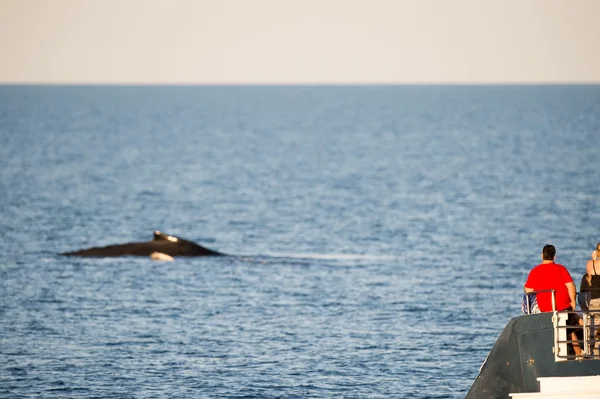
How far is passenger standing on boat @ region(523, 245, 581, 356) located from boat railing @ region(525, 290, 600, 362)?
0.31ft

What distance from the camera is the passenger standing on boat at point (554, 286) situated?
101 ft

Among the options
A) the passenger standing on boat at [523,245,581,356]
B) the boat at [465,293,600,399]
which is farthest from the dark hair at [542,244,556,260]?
the boat at [465,293,600,399]

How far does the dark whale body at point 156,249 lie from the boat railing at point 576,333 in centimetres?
3537

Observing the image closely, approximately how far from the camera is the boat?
1193 inches

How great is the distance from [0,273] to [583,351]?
1390 inches

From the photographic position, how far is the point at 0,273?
197 ft

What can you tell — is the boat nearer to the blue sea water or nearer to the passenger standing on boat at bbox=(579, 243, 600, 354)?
the passenger standing on boat at bbox=(579, 243, 600, 354)

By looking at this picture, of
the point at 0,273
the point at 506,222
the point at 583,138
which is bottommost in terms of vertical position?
the point at 0,273

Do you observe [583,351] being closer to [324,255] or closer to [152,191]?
[324,255]

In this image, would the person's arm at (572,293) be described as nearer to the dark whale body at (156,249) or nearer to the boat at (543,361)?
the boat at (543,361)

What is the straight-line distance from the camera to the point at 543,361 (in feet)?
101

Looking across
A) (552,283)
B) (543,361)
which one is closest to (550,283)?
(552,283)

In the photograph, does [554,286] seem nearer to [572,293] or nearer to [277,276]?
[572,293]

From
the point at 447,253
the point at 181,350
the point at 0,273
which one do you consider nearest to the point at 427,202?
the point at 447,253
